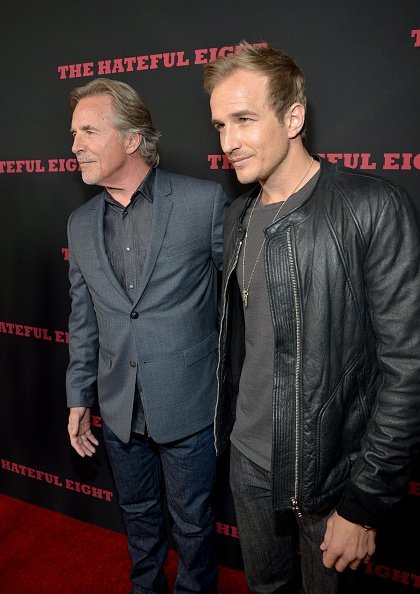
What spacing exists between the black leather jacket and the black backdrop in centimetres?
51

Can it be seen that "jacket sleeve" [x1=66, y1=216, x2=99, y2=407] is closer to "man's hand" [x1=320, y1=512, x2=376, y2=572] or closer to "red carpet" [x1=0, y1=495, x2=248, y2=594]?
"red carpet" [x1=0, y1=495, x2=248, y2=594]

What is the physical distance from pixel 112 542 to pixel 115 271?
5.00ft

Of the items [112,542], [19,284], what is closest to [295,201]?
[19,284]

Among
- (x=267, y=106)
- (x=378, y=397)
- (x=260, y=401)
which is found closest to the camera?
(x=378, y=397)

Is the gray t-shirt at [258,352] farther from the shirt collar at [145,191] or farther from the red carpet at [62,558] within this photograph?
the red carpet at [62,558]

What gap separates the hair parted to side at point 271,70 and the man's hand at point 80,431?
1.36 m

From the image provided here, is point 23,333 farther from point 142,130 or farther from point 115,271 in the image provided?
point 142,130

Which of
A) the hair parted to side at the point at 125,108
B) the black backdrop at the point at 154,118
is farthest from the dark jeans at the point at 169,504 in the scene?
the hair parted to side at the point at 125,108

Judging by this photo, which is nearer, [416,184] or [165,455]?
[416,184]

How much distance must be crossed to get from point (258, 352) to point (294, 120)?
63cm

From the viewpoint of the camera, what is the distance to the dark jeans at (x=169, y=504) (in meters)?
1.95

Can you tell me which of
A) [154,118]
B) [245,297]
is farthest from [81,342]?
[154,118]

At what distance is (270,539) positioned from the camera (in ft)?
5.36

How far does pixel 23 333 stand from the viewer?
2758 mm
